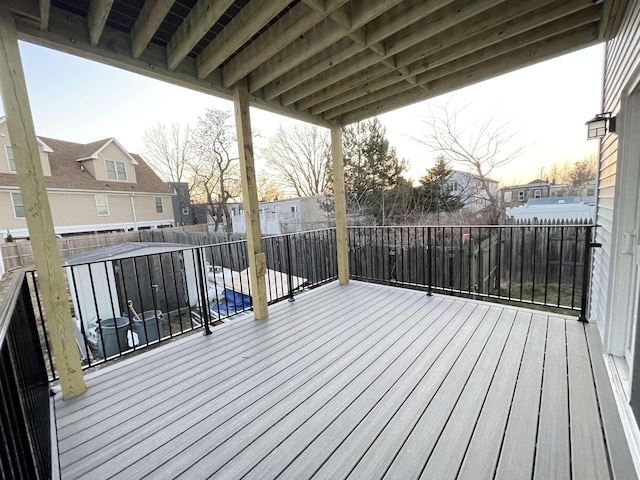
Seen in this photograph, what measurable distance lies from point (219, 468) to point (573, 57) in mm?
9633

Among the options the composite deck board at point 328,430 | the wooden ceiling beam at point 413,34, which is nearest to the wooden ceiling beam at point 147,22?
the wooden ceiling beam at point 413,34

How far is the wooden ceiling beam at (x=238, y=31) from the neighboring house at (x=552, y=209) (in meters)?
8.49

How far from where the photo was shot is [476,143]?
8125mm

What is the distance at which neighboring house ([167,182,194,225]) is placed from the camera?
17.8 m

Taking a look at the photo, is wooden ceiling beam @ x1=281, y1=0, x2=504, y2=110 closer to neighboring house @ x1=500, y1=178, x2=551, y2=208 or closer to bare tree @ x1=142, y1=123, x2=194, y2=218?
neighboring house @ x1=500, y1=178, x2=551, y2=208

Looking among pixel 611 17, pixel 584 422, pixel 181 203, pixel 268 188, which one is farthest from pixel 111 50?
pixel 181 203

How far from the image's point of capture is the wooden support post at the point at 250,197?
9.62 feet

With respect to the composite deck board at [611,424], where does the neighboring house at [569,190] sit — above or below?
above

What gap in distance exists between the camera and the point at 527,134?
24.7 ft

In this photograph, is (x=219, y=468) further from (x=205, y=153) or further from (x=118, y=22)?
(x=205, y=153)

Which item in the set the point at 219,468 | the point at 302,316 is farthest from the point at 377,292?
the point at 219,468

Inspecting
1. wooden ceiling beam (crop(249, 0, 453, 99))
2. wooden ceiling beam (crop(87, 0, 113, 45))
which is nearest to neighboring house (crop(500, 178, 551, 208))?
wooden ceiling beam (crop(249, 0, 453, 99))

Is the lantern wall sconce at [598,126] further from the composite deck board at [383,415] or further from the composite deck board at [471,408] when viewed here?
the composite deck board at [383,415]

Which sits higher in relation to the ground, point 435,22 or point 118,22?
point 118,22
